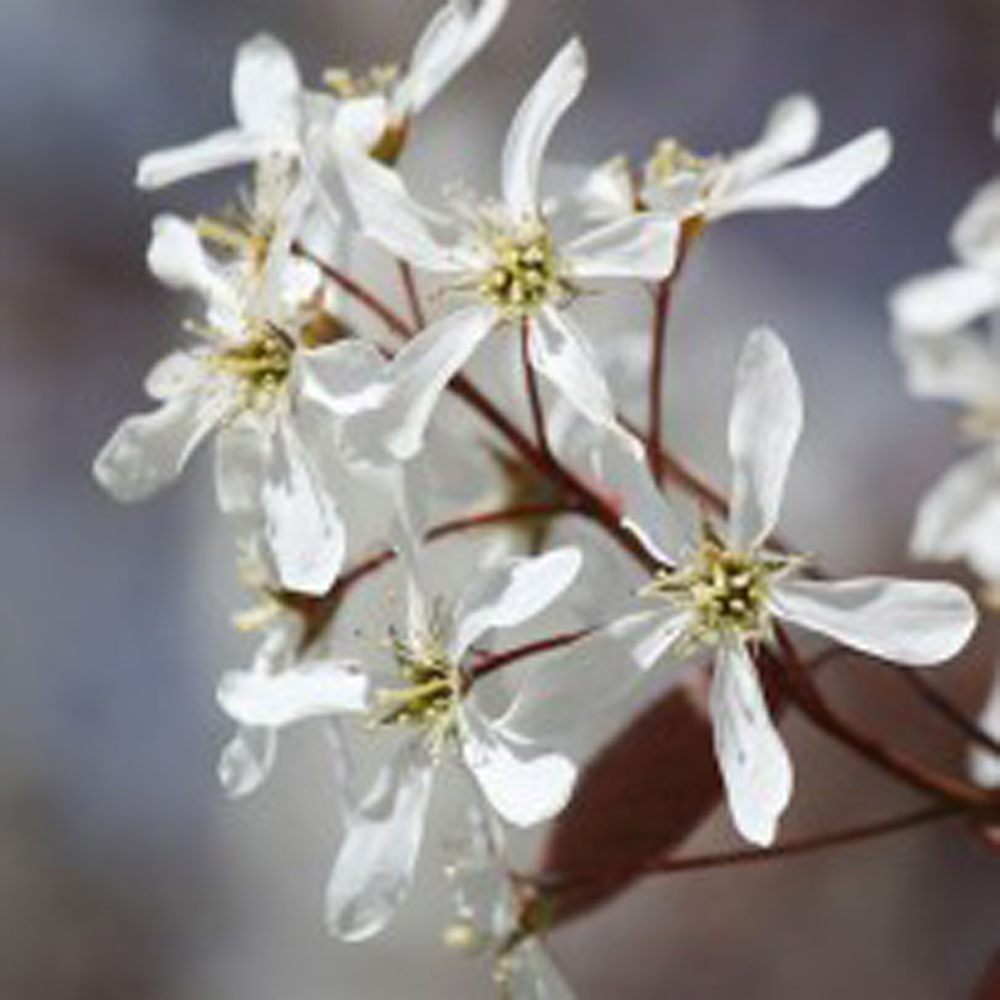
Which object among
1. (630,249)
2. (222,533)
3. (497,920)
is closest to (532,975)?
(497,920)

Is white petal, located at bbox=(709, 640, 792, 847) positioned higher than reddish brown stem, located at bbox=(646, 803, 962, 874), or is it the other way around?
white petal, located at bbox=(709, 640, 792, 847)

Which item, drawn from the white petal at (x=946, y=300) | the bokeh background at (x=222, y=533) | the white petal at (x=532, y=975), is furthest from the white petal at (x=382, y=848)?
the bokeh background at (x=222, y=533)

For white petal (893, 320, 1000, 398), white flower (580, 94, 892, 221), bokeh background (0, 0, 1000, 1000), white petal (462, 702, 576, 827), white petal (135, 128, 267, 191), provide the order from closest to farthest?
white petal (462, 702, 576, 827) < white flower (580, 94, 892, 221) < white petal (135, 128, 267, 191) < white petal (893, 320, 1000, 398) < bokeh background (0, 0, 1000, 1000)

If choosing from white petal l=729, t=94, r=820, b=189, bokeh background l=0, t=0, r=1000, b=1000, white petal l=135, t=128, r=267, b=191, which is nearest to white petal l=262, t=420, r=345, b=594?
white petal l=135, t=128, r=267, b=191

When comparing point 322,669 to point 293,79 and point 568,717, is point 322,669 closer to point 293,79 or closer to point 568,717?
point 568,717

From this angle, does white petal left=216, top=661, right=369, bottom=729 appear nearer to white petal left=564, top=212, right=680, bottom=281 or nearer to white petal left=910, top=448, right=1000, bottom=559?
white petal left=564, top=212, right=680, bottom=281

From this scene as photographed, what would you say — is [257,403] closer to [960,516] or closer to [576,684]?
[576,684]
